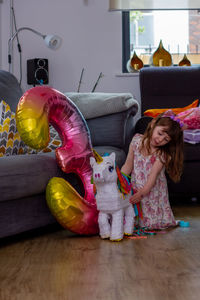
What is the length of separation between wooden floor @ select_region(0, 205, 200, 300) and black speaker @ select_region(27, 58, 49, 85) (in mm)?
1998

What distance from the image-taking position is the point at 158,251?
6.55ft

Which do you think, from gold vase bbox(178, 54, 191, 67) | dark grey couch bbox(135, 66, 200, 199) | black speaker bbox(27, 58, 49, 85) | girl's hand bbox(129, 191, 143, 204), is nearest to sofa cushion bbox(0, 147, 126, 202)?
girl's hand bbox(129, 191, 143, 204)

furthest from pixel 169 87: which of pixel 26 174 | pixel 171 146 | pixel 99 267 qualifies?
pixel 99 267

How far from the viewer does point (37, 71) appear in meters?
4.08

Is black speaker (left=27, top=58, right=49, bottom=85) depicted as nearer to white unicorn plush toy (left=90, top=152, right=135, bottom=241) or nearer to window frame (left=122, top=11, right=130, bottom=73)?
window frame (left=122, top=11, right=130, bottom=73)

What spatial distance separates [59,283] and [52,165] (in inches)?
32.0

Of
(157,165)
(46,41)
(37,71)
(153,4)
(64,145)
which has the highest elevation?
(153,4)

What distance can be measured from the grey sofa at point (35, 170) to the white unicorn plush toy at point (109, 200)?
0.84 feet

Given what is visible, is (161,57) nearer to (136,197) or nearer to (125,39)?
(125,39)

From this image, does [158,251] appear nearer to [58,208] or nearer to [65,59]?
[58,208]

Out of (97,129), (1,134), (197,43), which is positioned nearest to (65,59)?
(197,43)

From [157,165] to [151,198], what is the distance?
18cm

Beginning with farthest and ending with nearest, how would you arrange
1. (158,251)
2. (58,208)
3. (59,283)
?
(58,208) < (158,251) < (59,283)

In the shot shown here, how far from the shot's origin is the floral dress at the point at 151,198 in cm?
249
